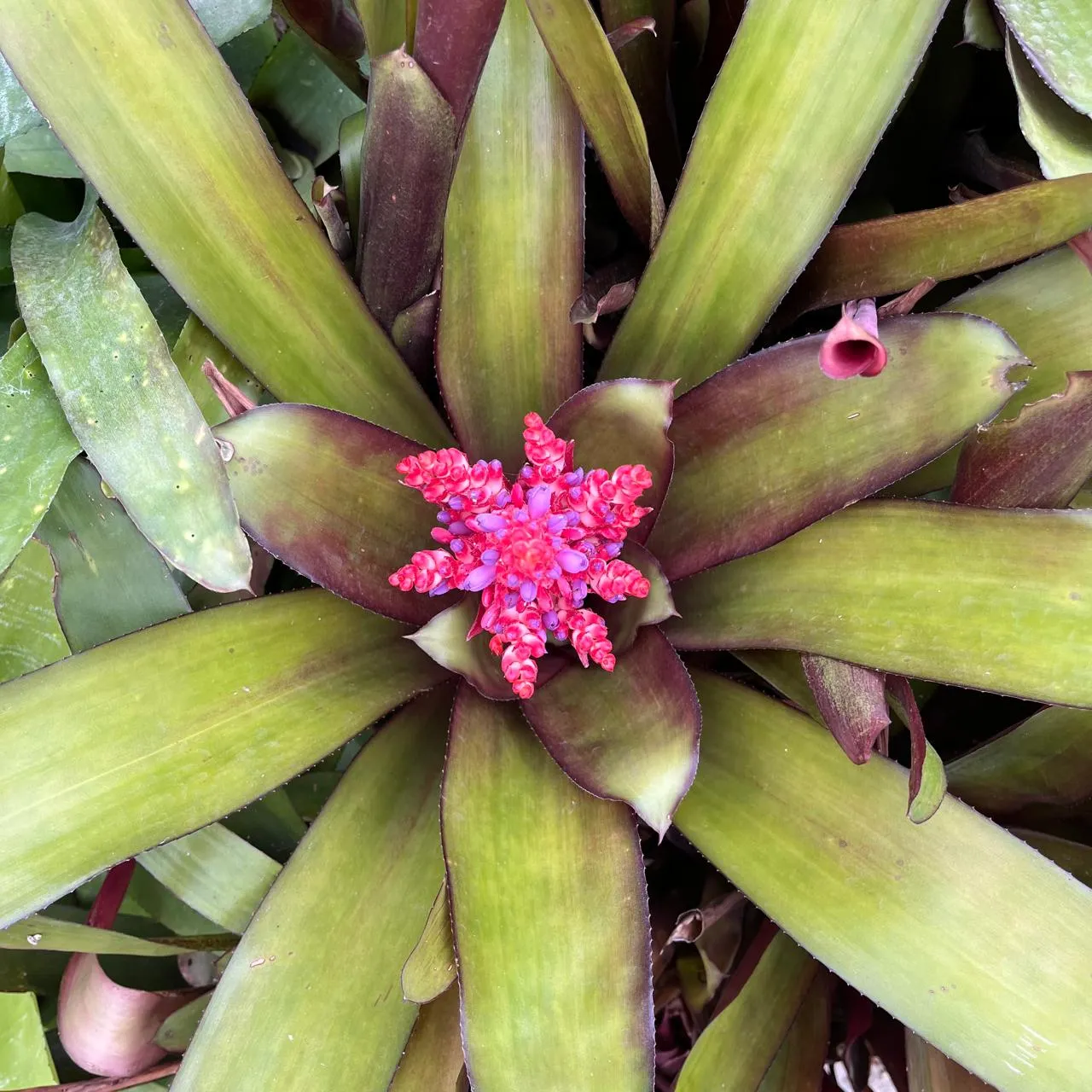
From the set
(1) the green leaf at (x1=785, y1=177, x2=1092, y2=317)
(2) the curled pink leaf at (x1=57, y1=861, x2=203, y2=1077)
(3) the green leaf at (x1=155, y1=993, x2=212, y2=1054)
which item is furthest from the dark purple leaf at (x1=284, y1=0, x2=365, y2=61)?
(3) the green leaf at (x1=155, y1=993, x2=212, y2=1054)

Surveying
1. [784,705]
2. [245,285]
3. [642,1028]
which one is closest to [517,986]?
[642,1028]

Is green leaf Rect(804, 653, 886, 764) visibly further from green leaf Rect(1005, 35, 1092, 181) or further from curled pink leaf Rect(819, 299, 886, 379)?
green leaf Rect(1005, 35, 1092, 181)

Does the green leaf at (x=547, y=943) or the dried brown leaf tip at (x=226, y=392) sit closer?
the green leaf at (x=547, y=943)

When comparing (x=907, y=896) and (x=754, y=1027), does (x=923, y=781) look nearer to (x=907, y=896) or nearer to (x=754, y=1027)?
(x=907, y=896)

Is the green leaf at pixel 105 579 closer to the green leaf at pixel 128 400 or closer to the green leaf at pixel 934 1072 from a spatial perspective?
the green leaf at pixel 128 400

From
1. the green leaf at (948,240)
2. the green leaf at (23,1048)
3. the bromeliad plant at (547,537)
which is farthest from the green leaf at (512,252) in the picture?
the green leaf at (23,1048)

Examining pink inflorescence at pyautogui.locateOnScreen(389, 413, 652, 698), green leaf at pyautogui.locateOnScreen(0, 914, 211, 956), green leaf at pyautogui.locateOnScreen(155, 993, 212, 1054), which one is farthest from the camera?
green leaf at pyautogui.locateOnScreen(155, 993, 212, 1054)
